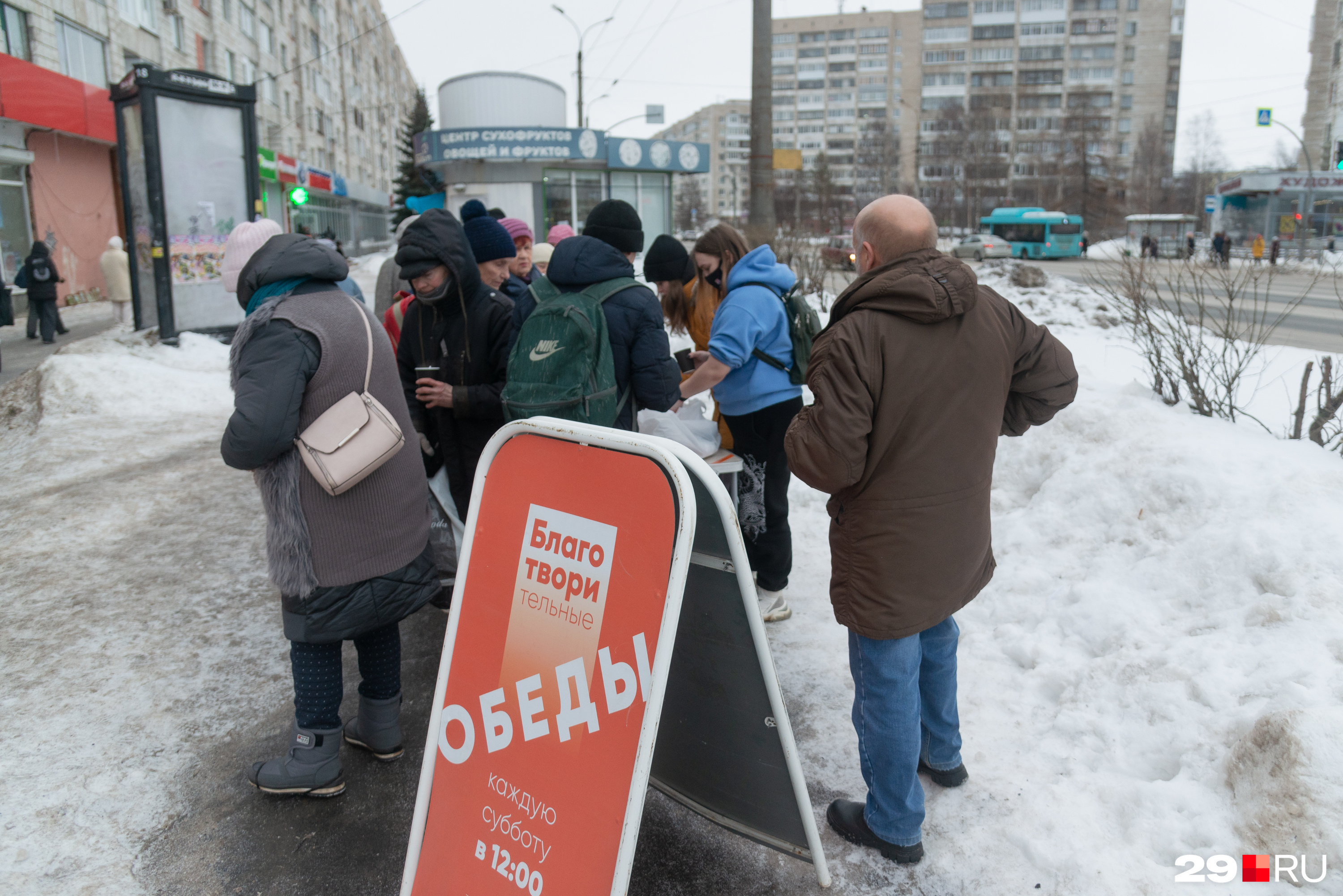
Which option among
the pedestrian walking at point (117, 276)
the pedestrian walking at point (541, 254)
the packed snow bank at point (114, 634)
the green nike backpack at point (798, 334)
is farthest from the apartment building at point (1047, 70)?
the green nike backpack at point (798, 334)

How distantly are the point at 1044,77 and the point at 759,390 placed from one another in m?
103

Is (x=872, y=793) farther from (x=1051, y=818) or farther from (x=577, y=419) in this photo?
(x=577, y=419)

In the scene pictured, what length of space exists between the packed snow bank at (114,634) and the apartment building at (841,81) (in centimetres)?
10148

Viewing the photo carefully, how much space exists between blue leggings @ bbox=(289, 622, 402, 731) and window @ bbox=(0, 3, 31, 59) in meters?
22.5

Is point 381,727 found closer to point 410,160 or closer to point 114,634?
point 114,634

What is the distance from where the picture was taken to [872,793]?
2463 mm

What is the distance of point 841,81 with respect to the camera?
107 meters

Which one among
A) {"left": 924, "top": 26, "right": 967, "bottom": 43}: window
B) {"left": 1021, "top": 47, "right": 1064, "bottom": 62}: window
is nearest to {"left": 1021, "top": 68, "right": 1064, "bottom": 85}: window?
{"left": 1021, "top": 47, "right": 1064, "bottom": 62}: window

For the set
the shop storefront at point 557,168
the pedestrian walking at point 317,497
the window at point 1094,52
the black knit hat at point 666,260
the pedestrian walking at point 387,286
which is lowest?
the pedestrian walking at point 317,497

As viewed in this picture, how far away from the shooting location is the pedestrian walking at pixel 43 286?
566 inches

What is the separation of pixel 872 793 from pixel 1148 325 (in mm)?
4024

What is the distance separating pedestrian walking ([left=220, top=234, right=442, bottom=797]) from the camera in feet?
8.12

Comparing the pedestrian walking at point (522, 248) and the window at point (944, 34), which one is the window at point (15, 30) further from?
the window at point (944, 34)

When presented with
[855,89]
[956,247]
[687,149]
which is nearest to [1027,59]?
[855,89]
